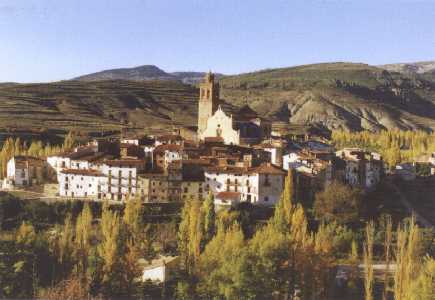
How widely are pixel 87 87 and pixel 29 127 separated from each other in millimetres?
49644

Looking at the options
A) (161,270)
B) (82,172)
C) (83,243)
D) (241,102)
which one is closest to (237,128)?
(82,172)

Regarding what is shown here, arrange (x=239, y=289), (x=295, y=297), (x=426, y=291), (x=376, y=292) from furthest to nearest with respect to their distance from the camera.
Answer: (x=376, y=292)
(x=295, y=297)
(x=239, y=289)
(x=426, y=291)

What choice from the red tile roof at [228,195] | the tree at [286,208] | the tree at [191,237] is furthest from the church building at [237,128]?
the tree at [191,237]

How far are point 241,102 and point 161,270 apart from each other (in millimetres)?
105852

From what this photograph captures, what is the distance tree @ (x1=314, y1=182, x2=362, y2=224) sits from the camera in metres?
38.0

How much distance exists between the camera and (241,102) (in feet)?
441

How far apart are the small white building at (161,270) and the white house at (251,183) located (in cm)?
877

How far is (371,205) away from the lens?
4209 centimetres

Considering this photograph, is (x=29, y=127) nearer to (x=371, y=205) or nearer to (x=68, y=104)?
(x=68, y=104)

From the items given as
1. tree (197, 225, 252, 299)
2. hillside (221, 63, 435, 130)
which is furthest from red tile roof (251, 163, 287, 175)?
hillside (221, 63, 435, 130)

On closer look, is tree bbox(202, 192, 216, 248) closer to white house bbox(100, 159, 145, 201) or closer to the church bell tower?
white house bbox(100, 159, 145, 201)

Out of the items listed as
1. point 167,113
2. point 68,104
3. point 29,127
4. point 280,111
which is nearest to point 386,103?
point 280,111

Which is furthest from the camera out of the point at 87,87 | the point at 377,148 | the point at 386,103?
the point at 386,103

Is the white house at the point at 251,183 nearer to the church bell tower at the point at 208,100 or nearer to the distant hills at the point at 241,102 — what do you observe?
the church bell tower at the point at 208,100
